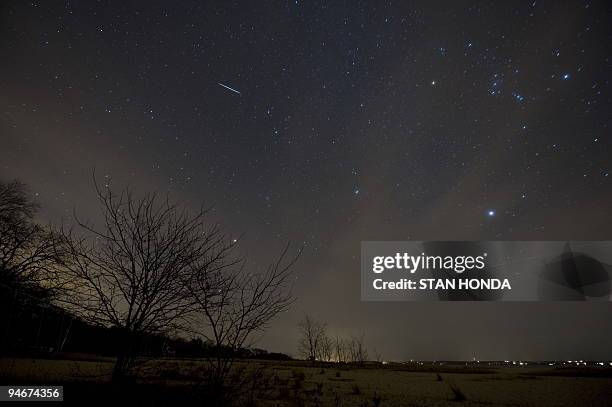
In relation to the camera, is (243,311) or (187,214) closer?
(243,311)

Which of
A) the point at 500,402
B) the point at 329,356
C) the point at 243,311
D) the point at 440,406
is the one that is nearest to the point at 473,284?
the point at 500,402

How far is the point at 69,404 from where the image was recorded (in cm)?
445

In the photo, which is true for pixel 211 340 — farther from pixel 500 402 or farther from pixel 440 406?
pixel 500 402

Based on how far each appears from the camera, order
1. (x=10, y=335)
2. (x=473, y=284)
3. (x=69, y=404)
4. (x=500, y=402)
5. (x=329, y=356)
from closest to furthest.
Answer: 1. (x=69, y=404)
2. (x=500, y=402)
3. (x=10, y=335)
4. (x=473, y=284)
5. (x=329, y=356)

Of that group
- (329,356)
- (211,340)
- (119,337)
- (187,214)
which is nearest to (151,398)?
(211,340)

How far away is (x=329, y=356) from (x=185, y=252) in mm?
42654

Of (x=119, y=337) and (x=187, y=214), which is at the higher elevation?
(x=187, y=214)

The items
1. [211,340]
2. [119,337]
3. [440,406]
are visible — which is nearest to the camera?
[211,340]

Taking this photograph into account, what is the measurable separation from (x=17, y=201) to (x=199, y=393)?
18447 millimetres

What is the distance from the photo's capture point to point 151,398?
4840mm

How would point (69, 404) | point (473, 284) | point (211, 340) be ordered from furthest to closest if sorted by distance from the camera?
point (473, 284) → point (211, 340) → point (69, 404)

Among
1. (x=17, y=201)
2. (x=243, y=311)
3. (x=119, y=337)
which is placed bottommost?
(x=119, y=337)

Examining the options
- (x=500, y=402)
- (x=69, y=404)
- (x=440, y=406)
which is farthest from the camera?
(x=500, y=402)

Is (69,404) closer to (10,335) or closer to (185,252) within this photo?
(185,252)
